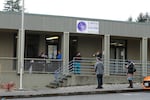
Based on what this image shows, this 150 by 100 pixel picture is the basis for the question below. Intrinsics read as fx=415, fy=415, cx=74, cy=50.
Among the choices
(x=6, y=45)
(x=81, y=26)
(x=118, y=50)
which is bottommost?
(x=118, y=50)

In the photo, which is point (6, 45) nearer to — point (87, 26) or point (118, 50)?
point (87, 26)

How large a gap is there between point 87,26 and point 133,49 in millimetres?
6355

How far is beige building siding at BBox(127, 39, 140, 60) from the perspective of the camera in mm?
33031

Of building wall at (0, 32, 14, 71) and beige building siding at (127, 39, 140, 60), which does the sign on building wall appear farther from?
beige building siding at (127, 39, 140, 60)

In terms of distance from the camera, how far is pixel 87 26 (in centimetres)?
2833

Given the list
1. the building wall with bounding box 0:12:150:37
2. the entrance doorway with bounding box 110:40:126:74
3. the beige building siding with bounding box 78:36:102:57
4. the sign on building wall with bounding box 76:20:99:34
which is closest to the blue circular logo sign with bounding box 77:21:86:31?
the sign on building wall with bounding box 76:20:99:34

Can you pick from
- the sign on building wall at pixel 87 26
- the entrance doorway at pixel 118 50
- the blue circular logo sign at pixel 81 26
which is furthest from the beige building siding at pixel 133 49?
the blue circular logo sign at pixel 81 26

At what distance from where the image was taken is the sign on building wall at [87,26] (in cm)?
2806

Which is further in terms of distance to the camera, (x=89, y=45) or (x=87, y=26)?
(x=89, y=45)

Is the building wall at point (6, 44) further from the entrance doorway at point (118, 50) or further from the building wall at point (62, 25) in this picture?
the entrance doorway at point (118, 50)

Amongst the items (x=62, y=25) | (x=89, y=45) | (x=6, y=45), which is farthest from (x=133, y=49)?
(x=6, y=45)

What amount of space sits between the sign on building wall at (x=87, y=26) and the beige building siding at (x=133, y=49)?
A: 5.30m

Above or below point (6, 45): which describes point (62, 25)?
above

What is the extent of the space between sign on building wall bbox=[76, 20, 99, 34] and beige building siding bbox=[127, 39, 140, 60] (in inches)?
209
